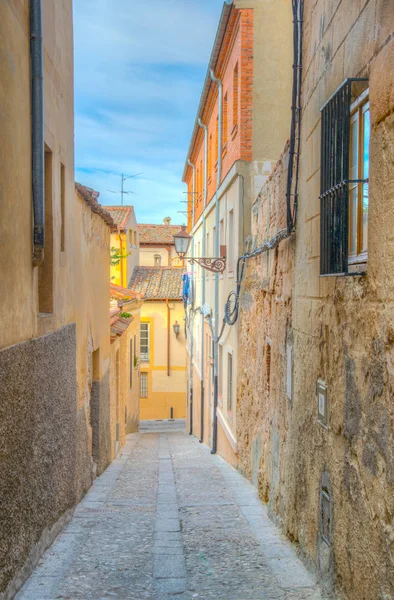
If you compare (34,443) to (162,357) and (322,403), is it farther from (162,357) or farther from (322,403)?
(162,357)

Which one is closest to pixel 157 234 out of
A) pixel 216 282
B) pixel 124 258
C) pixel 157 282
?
pixel 157 282

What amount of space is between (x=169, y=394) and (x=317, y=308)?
85.9 feet

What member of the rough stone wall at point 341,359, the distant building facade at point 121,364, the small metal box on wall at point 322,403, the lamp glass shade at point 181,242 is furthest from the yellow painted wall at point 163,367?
the small metal box on wall at point 322,403

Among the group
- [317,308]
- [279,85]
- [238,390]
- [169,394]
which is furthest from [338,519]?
[169,394]

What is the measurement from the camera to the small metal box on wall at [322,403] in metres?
4.23

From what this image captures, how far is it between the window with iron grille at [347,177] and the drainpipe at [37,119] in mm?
2356

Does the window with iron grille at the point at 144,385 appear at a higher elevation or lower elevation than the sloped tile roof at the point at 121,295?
lower

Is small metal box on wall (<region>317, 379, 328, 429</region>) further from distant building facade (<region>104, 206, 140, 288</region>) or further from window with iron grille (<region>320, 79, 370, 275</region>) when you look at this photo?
distant building facade (<region>104, 206, 140, 288</region>)

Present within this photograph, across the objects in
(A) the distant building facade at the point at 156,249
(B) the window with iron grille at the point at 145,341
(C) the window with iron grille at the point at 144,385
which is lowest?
(C) the window with iron grille at the point at 144,385

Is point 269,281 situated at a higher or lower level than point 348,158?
lower

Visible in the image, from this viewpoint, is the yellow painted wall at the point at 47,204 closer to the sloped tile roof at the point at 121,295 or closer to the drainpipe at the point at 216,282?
the drainpipe at the point at 216,282

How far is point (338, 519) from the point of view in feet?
12.6

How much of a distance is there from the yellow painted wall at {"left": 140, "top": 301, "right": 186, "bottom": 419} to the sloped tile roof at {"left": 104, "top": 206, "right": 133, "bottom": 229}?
4451 mm

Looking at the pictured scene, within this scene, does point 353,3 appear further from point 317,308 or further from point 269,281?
point 269,281
